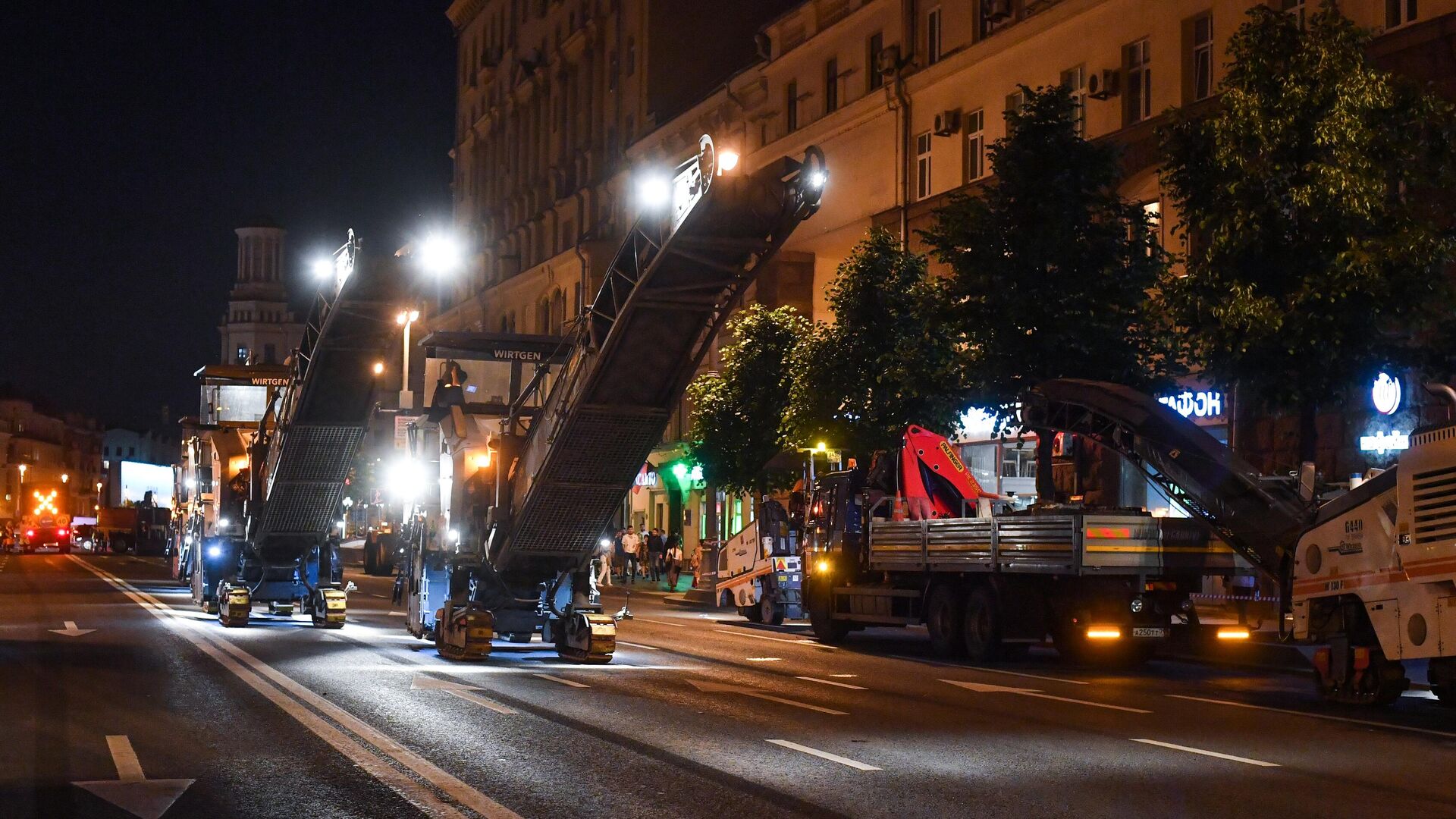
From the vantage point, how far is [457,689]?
16.8 metres

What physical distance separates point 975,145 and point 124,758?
3219 centimetres

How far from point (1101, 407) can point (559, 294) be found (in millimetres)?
50477

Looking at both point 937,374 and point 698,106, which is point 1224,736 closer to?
point 937,374

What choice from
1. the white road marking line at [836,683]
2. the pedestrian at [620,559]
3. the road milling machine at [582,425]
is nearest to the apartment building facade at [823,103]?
the road milling machine at [582,425]

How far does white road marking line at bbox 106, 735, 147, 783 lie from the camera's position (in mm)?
10953

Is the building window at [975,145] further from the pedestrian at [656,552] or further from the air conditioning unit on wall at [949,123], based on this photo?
the pedestrian at [656,552]

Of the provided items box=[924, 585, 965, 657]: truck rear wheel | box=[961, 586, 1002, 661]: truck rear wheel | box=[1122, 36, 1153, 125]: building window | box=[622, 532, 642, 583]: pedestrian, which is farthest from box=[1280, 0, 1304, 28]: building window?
box=[622, 532, 642, 583]: pedestrian

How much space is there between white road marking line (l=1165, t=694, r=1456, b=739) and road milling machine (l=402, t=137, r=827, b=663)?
631cm

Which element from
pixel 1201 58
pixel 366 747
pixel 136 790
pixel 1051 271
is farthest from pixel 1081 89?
pixel 136 790

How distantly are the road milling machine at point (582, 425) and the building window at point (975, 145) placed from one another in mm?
19824

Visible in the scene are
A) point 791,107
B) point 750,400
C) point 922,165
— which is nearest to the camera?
point 922,165

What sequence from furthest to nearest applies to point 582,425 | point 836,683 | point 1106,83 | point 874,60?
1. point 874,60
2. point 1106,83
3. point 582,425
4. point 836,683

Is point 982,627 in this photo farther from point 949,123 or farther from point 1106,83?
point 949,123

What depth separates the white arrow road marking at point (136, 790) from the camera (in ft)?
32.3
